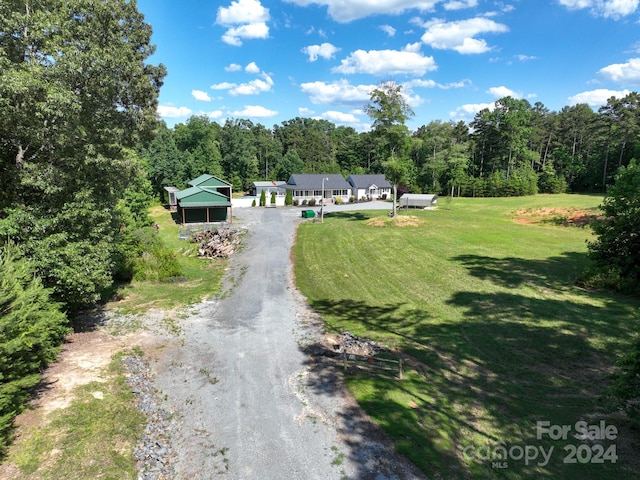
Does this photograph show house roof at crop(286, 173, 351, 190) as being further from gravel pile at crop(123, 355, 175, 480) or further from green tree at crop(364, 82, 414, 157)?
gravel pile at crop(123, 355, 175, 480)

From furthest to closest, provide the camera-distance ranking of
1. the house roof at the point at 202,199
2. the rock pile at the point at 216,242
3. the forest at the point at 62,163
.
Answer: the house roof at the point at 202,199 < the rock pile at the point at 216,242 < the forest at the point at 62,163

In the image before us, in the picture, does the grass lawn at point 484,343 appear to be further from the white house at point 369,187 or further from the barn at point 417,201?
the white house at point 369,187

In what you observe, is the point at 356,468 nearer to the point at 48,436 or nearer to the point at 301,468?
the point at 301,468

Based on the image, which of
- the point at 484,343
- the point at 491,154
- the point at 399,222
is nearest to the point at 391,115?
the point at 399,222

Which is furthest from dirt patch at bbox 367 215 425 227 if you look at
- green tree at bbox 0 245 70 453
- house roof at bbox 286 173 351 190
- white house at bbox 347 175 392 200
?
green tree at bbox 0 245 70 453

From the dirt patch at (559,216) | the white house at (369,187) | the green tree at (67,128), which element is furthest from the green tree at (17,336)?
the white house at (369,187)

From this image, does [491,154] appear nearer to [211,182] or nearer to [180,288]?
[211,182]
